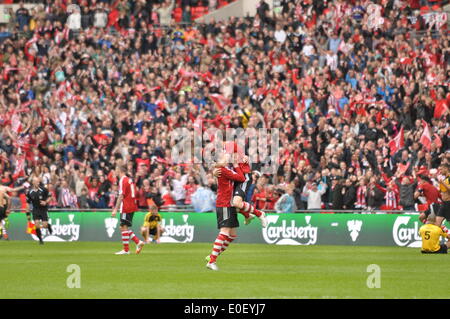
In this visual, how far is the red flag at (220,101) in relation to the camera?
4025 centimetres

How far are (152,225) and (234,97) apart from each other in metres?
7.20

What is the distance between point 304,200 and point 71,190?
967 centimetres

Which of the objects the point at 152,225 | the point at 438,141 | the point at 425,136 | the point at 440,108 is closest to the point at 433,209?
the point at 438,141

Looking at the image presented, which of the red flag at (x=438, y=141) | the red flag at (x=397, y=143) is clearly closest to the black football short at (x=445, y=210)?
the red flag at (x=438, y=141)

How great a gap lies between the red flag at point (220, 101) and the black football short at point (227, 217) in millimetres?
17828

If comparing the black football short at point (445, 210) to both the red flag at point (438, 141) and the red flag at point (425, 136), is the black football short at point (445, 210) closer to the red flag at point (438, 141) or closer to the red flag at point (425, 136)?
the red flag at point (438, 141)

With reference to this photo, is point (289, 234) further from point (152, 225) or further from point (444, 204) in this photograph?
point (444, 204)

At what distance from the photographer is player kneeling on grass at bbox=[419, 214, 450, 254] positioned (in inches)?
1086

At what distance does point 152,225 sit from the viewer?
118 feet

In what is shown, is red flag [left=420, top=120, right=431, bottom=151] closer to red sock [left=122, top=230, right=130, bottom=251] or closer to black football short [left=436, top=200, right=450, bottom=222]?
black football short [left=436, top=200, right=450, bottom=222]

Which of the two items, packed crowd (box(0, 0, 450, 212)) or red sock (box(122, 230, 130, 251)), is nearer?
red sock (box(122, 230, 130, 251))

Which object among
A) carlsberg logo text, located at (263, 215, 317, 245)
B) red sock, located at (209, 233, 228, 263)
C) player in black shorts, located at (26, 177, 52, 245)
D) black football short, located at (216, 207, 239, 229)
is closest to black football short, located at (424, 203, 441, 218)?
carlsberg logo text, located at (263, 215, 317, 245)

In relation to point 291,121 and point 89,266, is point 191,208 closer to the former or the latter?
point 291,121

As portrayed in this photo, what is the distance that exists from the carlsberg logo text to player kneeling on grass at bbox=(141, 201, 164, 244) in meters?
3.69
